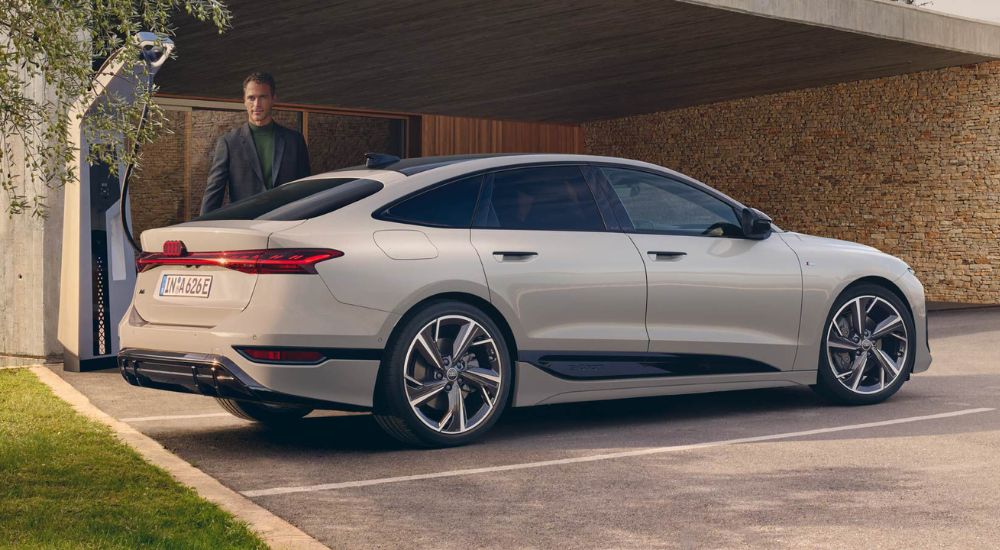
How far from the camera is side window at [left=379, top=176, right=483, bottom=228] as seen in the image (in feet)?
22.7

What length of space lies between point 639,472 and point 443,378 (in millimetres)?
1205

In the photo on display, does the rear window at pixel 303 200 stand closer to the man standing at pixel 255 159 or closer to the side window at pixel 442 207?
the side window at pixel 442 207

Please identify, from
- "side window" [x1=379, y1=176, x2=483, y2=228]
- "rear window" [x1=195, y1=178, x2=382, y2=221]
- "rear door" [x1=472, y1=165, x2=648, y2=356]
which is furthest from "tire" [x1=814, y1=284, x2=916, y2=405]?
"rear window" [x1=195, y1=178, x2=382, y2=221]

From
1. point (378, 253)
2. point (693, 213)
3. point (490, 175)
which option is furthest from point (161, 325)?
point (693, 213)

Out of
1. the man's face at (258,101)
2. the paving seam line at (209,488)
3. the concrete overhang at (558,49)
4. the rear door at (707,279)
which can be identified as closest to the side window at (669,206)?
the rear door at (707,279)

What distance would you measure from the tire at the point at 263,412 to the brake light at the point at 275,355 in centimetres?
138

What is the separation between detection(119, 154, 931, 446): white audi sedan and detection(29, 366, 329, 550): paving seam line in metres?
0.36

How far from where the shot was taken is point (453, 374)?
6855mm

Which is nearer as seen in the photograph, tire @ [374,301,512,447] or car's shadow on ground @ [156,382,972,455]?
tire @ [374,301,512,447]

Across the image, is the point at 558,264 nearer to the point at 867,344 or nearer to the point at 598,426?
the point at 598,426

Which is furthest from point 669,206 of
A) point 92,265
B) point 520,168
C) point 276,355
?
point 92,265

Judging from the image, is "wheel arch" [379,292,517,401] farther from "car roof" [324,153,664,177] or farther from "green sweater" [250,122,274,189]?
"green sweater" [250,122,274,189]

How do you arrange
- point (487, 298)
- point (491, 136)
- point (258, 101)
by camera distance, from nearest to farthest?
point (487, 298), point (258, 101), point (491, 136)

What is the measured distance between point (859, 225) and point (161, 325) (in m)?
16.6
